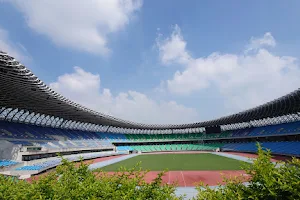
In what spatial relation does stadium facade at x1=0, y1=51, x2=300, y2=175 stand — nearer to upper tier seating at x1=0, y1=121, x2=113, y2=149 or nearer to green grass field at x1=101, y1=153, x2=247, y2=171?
upper tier seating at x1=0, y1=121, x2=113, y2=149

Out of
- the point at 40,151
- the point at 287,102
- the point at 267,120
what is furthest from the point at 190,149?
the point at 40,151

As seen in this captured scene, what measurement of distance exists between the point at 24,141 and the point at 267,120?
6954 cm

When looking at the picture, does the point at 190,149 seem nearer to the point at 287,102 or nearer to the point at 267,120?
the point at 267,120

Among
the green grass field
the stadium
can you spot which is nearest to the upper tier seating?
the stadium

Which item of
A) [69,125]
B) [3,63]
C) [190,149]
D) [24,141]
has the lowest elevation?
[190,149]

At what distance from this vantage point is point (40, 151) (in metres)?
38.9

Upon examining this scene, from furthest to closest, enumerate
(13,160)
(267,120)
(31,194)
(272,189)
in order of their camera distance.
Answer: (267,120), (13,160), (31,194), (272,189)

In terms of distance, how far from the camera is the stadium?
2793 centimetres

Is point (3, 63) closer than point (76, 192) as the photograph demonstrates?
No

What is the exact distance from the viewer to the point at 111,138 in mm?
79500

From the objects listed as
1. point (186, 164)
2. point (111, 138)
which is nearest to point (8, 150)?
point (186, 164)

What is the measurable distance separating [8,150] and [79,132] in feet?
117

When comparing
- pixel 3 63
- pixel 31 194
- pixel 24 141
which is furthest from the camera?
pixel 24 141

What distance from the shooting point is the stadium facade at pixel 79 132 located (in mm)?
28500
